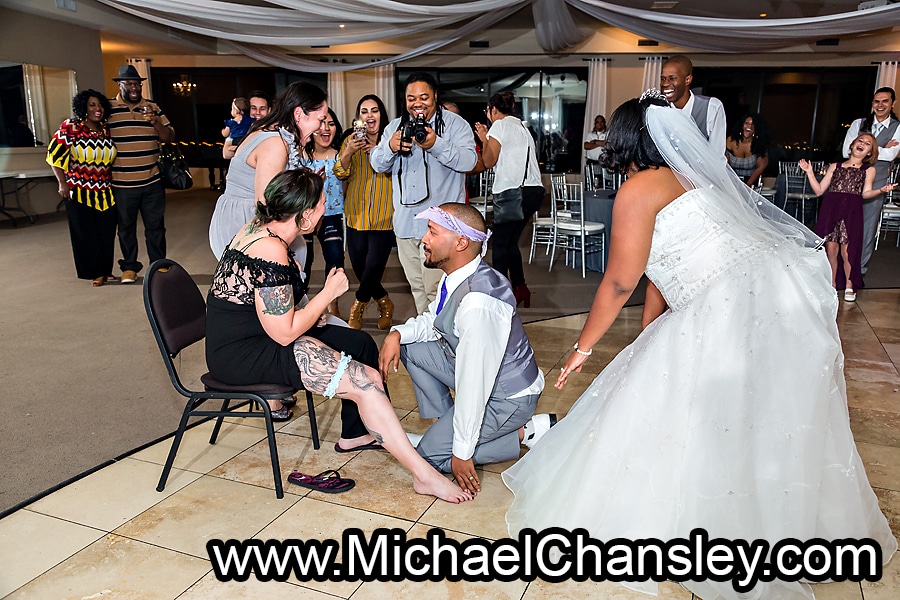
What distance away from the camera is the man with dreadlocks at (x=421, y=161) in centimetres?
365

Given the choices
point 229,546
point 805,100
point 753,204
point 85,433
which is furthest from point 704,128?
point 805,100

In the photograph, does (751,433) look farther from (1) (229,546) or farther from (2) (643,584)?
(1) (229,546)

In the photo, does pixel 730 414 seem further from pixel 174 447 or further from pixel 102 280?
pixel 102 280

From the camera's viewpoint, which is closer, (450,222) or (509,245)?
(450,222)

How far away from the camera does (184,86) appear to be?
15.0m

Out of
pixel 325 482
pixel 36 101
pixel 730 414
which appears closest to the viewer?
pixel 730 414

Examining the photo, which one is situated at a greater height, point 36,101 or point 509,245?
point 36,101

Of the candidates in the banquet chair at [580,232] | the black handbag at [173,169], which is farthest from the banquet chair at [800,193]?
the black handbag at [173,169]

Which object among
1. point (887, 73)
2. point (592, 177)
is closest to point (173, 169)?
point (592, 177)

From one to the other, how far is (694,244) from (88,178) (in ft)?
17.1

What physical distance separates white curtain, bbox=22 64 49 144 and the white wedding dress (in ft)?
36.0

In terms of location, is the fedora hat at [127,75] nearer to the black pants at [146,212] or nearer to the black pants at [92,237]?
the black pants at [146,212]

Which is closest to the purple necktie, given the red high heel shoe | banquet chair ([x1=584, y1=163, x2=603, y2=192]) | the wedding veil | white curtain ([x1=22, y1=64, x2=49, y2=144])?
the wedding veil

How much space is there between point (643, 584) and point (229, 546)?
48.6 inches
